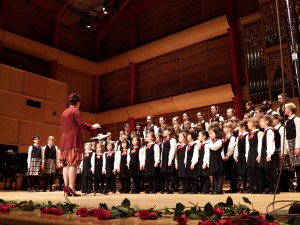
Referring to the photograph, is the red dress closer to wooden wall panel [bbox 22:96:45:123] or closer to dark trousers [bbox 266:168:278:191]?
dark trousers [bbox 266:168:278:191]

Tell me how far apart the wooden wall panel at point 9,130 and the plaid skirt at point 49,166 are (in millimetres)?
2504

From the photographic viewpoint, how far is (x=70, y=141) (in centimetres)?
404

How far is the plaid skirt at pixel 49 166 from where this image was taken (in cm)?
820

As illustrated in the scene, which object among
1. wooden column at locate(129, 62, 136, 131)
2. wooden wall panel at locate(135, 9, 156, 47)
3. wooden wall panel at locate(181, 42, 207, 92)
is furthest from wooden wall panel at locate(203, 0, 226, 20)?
wooden column at locate(129, 62, 136, 131)

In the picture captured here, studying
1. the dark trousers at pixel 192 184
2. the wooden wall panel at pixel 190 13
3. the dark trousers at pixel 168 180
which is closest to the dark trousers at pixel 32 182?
the dark trousers at pixel 168 180

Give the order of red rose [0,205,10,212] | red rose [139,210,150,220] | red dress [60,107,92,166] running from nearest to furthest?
red rose [139,210,150,220], red rose [0,205,10,212], red dress [60,107,92,166]

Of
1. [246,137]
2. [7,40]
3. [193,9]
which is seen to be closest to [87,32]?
[7,40]

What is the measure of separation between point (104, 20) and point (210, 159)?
1013 cm

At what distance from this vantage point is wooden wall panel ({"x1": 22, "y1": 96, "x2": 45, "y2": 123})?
10.6 meters

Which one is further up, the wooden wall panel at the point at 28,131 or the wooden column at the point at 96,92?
the wooden column at the point at 96,92

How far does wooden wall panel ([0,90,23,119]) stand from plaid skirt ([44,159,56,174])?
2.90 meters

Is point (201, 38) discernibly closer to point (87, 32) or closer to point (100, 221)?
point (87, 32)

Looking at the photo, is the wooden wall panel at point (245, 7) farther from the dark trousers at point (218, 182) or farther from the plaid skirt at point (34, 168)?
the plaid skirt at point (34, 168)

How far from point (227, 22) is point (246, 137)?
538 cm
